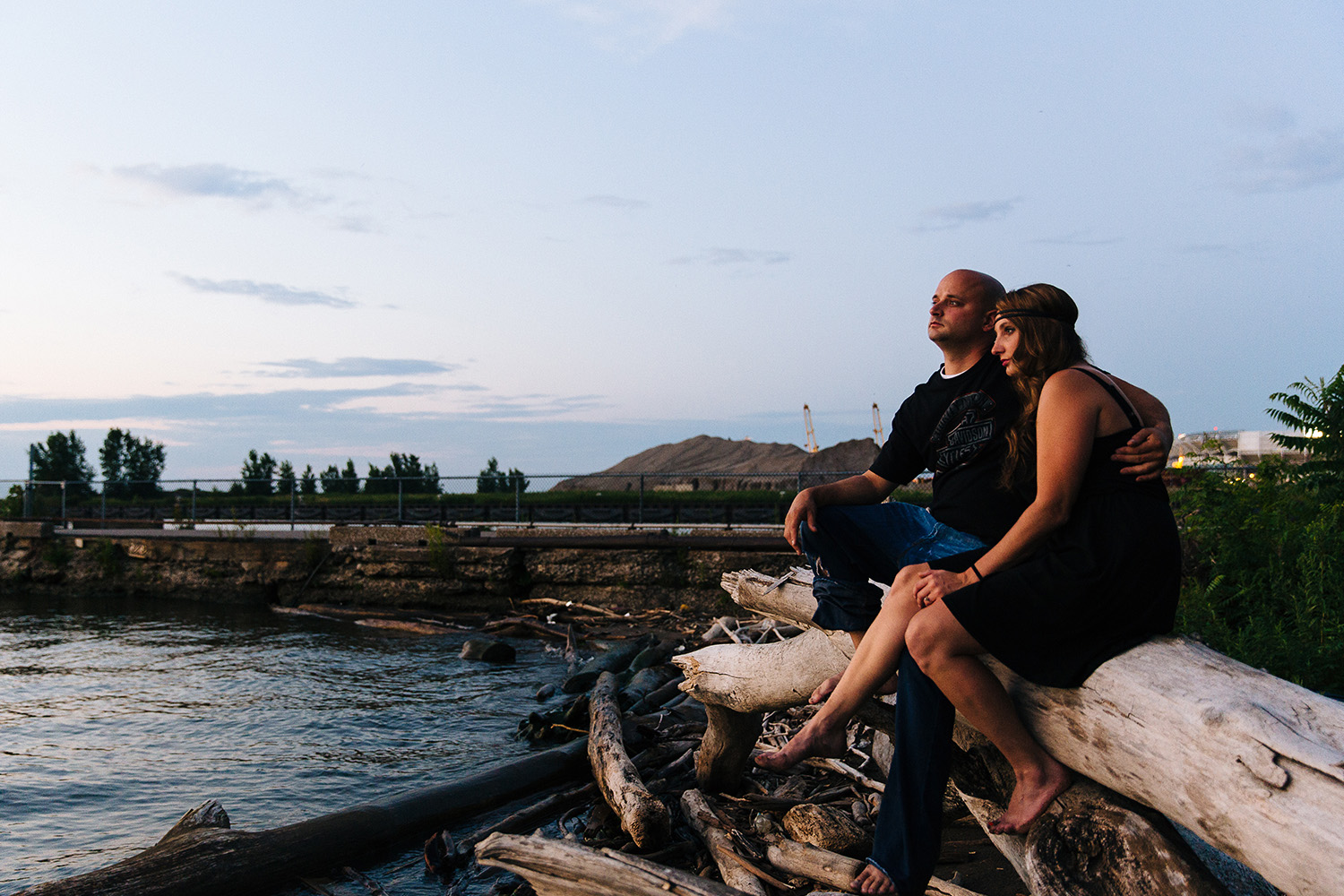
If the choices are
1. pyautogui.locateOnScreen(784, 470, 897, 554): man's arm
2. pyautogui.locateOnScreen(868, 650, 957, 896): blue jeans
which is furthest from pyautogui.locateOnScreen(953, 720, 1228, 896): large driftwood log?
pyautogui.locateOnScreen(784, 470, 897, 554): man's arm

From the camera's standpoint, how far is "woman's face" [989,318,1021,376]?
10.4ft

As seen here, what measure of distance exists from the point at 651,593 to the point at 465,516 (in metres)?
9.24

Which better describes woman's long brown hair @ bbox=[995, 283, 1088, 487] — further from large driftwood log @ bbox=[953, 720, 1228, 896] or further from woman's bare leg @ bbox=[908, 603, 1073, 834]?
large driftwood log @ bbox=[953, 720, 1228, 896]

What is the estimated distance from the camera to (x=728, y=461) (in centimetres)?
4728

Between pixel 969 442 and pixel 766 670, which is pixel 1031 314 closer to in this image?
pixel 969 442

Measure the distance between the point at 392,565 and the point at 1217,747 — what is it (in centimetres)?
1346

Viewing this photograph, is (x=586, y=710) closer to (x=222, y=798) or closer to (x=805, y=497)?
(x=222, y=798)

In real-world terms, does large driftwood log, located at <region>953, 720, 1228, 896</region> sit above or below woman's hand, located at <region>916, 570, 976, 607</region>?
below

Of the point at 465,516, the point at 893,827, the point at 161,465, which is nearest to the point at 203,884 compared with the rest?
the point at 893,827

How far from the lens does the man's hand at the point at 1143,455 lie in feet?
9.39

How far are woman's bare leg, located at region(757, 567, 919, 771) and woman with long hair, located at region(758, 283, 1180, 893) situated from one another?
0.6 inches

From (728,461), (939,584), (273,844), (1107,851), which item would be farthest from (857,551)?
(728,461)

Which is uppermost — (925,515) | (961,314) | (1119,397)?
(961,314)

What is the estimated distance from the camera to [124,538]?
1716 cm
